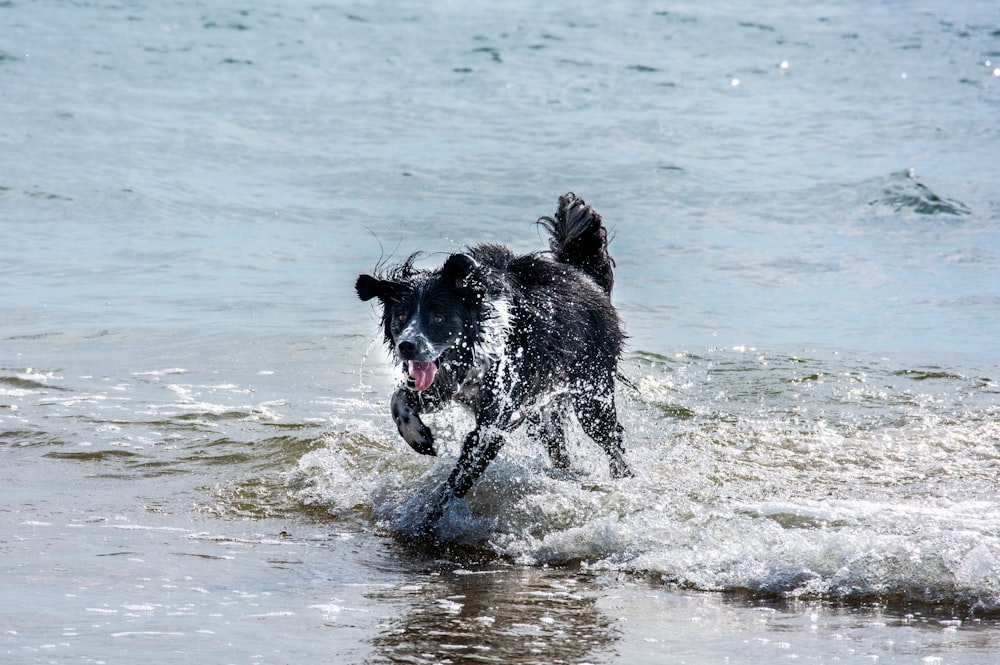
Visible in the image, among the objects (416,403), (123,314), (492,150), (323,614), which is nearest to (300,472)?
(416,403)

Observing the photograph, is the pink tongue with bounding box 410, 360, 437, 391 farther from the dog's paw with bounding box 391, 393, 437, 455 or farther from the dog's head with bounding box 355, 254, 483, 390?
the dog's paw with bounding box 391, 393, 437, 455

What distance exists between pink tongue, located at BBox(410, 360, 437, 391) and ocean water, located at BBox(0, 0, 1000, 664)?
0.66m

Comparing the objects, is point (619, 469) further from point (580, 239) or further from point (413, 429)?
point (413, 429)

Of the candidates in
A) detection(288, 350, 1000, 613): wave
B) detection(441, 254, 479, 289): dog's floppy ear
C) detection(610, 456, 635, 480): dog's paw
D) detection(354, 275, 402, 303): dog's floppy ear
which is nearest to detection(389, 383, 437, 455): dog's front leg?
detection(288, 350, 1000, 613): wave

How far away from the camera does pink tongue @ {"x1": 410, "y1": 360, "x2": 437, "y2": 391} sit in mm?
5625

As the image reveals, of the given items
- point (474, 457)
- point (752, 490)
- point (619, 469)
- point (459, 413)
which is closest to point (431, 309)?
point (474, 457)

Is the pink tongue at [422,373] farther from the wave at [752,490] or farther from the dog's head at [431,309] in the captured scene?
the wave at [752,490]

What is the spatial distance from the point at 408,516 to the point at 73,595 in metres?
1.85

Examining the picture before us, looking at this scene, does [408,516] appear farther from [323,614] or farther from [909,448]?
[909,448]

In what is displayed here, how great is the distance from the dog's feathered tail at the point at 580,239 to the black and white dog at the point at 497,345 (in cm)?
2

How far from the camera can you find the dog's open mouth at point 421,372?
5.62 meters

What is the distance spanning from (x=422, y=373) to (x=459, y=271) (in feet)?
1.75

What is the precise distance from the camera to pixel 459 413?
21.2 ft

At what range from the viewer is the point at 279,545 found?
5.16 m
